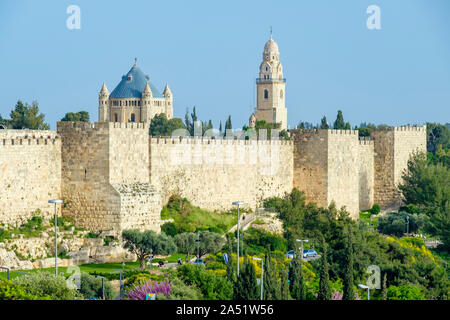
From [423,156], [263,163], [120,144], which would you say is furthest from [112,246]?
[423,156]

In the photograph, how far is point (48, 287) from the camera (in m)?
30.0

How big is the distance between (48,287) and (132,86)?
59.0m

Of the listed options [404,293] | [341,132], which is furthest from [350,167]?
[404,293]

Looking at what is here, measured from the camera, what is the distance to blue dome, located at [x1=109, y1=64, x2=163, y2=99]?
3452 inches

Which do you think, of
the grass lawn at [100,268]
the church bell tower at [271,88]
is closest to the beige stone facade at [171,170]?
the grass lawn at [100,268]

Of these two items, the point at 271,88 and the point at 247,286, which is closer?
the point at 247,286

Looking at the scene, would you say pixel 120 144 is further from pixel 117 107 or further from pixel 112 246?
pixel 117 107

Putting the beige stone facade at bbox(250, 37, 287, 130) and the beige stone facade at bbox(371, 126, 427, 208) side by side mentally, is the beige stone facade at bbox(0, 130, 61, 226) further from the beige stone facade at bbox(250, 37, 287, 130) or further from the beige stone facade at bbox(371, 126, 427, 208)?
the beige stone facade at bbox(250, 37, 287, 130)

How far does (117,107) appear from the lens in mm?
87188

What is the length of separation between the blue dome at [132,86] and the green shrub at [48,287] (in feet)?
188

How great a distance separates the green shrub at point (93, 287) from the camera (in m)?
31.7

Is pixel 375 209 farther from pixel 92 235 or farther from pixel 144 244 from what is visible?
pixel 92 235

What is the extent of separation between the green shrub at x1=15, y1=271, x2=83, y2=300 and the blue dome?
188 ft
